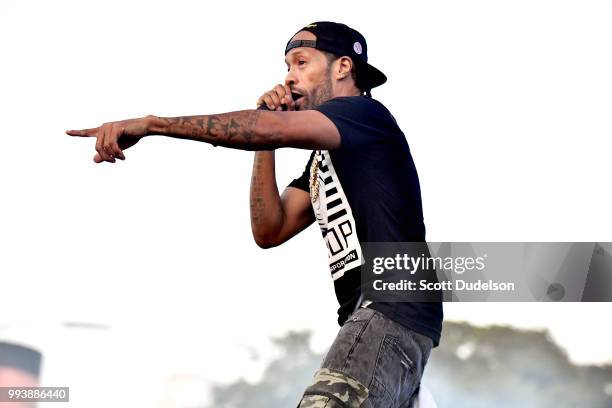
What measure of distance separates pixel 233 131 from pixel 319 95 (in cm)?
109

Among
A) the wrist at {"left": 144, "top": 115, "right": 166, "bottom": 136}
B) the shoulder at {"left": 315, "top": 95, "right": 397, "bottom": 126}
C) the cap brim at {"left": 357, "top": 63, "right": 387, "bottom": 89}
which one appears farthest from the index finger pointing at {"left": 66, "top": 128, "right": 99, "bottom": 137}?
the cap brim at {"left": 357, "top": 63, "right": 387, "bottom": 89}

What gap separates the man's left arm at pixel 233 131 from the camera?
444 centimetres

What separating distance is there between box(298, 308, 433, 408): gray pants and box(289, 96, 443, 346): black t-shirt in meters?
0.09

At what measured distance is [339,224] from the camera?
506 cm

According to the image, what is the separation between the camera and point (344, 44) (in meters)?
5.73

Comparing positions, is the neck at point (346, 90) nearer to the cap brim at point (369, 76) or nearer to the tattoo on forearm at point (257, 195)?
the cap brim at point (369, 76)

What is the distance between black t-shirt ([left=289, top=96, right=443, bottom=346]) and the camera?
4918mm

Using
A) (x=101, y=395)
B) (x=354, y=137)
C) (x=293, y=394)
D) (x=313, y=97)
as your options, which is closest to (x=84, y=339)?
(x=101, y=395)

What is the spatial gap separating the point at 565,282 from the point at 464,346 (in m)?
11.4

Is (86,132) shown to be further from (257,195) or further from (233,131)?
(257,195)

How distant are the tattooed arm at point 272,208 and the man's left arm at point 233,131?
3.56 feet

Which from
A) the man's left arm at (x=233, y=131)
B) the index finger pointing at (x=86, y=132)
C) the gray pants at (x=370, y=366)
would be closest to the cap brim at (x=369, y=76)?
the man's left arm at (x=233, y=131)

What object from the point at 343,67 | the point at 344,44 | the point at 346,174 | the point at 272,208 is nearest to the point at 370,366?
the point at 346,174

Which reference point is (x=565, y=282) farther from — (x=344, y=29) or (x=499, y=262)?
(x=344, y=29)
